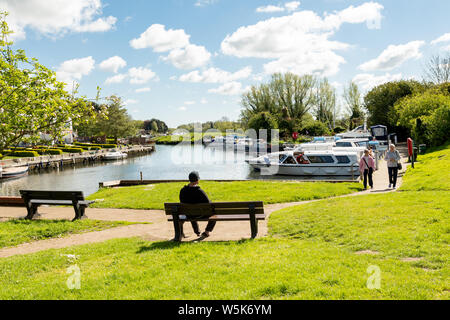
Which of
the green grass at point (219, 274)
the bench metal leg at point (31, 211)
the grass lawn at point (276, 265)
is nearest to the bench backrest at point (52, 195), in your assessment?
the bench metal leg at point (31, 211)

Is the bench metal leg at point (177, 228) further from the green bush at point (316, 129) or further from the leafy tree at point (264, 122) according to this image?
the green bush at point (316, 129)

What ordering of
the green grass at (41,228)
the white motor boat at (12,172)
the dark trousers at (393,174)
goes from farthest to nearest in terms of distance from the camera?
the white motor boat at (12,172) → the dark trousers at (393,174) → the green grass at (41,228)

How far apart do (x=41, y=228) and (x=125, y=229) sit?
8.29ft

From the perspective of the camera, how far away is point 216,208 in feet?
28.5

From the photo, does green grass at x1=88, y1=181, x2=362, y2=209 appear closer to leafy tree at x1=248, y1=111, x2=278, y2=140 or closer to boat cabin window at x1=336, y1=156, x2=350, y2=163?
boat cabin window at x1=336, y1=156, x2=350, y2=163

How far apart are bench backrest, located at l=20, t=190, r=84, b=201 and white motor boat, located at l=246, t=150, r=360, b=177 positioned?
76.3 feet

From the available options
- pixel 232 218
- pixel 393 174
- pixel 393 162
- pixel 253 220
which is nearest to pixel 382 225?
pixel 253 220

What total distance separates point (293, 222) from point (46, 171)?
177ft

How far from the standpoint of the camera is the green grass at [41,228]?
393 inches

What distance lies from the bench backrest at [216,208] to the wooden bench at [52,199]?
515cm

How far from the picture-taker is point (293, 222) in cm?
1027

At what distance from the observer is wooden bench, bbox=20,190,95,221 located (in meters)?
12.2
